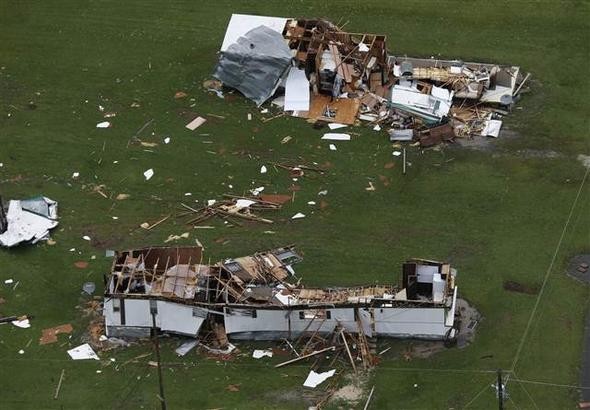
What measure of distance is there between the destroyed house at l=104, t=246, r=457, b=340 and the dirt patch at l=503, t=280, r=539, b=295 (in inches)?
99.4

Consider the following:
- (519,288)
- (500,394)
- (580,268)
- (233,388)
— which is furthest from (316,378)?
(580,268)

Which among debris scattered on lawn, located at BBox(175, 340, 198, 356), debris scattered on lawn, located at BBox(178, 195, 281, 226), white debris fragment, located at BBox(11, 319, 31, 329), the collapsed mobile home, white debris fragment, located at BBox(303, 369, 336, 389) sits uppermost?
the collapsed mobile home

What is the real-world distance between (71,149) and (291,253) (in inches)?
418

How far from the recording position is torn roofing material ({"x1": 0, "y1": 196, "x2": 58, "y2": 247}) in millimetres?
38219

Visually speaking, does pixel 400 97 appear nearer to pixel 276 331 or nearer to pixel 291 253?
pixel 291 253

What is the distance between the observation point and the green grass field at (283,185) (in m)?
33.2

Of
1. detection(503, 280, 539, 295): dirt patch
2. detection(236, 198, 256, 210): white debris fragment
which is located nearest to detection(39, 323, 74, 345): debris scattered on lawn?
detection(236, 198, 256, 210): white debris fragment

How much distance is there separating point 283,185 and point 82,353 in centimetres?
1032

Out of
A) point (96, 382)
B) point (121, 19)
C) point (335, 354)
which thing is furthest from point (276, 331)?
point (121, 19)

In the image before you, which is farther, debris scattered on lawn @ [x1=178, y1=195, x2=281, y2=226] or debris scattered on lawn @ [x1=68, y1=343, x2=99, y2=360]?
debris scattered on lawn @ [x1=178, y1=195, x2=281, y2=226]

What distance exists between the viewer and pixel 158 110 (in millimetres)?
44750

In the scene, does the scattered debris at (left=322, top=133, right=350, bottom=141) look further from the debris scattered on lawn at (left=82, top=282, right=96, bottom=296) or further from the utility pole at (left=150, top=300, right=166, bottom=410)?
the utility pole at (left=150, top=300, right=166, bottom=410)

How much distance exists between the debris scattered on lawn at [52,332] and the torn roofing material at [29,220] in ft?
14.0

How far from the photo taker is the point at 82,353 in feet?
112
